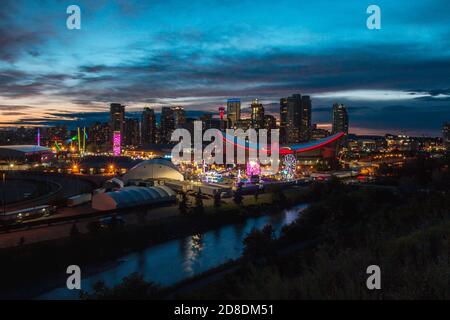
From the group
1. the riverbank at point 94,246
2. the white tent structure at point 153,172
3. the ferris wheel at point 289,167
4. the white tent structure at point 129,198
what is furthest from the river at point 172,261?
the ferris wheel at point 289,167

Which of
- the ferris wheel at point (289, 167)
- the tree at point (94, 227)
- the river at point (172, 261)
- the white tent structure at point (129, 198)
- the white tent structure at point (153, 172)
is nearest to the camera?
the river at point (172, 261)

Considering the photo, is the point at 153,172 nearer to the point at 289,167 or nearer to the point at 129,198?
Answer: the point at 129,198

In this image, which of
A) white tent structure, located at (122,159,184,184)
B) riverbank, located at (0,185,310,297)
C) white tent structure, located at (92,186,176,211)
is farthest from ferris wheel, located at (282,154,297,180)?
riverbank, located at (0,185,310,297)

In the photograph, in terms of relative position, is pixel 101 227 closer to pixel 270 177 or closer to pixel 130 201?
pixel 130 201

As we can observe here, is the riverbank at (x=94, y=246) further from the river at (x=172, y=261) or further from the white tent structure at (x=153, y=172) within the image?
the white tent structure at (x=153, y=172)

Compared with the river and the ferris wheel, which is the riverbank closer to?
the river

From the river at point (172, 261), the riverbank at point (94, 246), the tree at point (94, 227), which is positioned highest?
the tree at point (94, 227)

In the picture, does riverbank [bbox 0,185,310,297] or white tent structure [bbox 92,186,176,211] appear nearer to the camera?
riverbank [bbox 0,185,310,297]

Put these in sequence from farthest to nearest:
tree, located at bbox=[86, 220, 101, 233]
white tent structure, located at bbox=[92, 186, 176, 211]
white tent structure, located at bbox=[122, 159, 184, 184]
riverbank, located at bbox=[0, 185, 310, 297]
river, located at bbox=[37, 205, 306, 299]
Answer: white tent structure, located at bbox=[122, 159, 184, 184]
white tent structure, located at bbox=[92, 186, 176, 211]
tree, located at bbox=[86, 220, 101, 233]
riverbank, located at bbox=[0, 185, 310, 297]
river, located at bbox=[37, 205, 306, 299]
